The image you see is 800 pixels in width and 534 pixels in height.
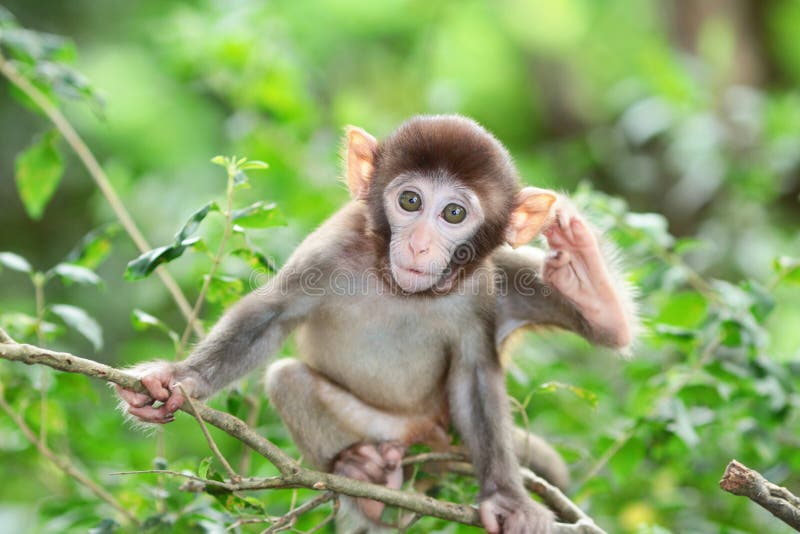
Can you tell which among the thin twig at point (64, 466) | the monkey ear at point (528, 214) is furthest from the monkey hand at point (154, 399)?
the monkey ear at point (528, 214)

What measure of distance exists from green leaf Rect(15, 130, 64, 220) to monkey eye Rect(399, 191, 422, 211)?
1540mm

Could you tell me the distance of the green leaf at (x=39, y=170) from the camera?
4.00 meters

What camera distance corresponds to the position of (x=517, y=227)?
3777 millimetres

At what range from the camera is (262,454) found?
9.04 ft

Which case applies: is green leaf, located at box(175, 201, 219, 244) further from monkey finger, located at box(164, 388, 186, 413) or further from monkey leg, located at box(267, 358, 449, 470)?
monkey leg, located at box(267, 358, 449, 470)

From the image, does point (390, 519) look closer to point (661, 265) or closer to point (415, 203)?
A: point (415, 203)

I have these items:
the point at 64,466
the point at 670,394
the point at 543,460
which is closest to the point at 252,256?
the point at 64,466

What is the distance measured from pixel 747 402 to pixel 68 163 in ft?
24.5

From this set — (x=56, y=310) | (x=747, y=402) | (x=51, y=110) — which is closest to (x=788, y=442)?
(x=747, y=402)

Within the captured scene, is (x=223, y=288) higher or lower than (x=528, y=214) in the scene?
lower

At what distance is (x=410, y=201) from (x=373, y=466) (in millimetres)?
1187

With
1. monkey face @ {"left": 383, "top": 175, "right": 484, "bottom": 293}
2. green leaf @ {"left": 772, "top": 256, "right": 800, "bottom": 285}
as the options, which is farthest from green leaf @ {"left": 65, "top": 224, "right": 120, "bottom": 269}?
green leaf @ {"left": 772, "top": 256, "right": 800, "bottom": 285}

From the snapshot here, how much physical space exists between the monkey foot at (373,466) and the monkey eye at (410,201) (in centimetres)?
110

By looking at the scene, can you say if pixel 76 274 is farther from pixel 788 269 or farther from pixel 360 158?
pixel 788 269
